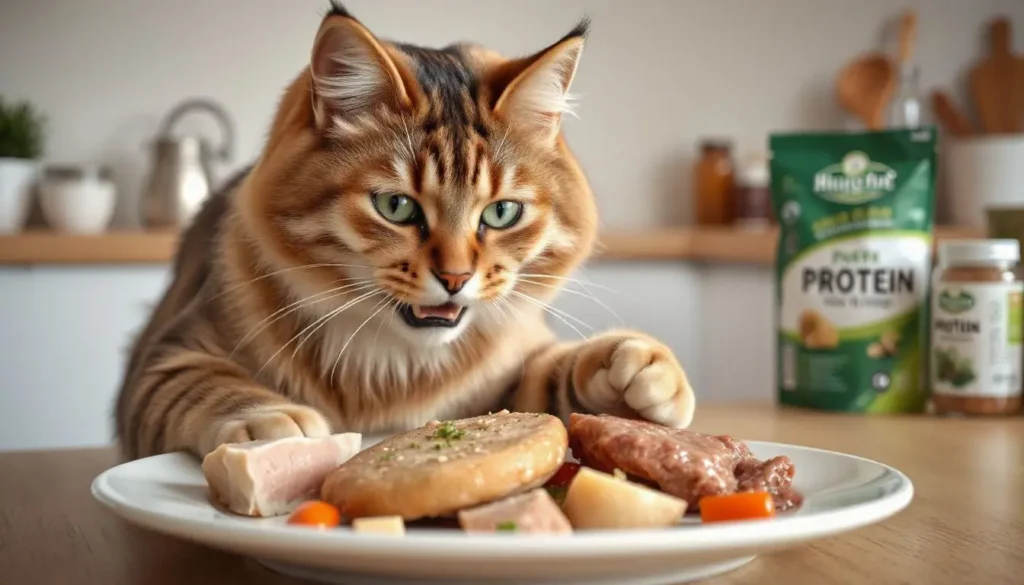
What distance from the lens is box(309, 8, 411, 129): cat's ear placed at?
42.6 inches

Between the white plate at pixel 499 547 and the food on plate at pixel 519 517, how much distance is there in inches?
0.9

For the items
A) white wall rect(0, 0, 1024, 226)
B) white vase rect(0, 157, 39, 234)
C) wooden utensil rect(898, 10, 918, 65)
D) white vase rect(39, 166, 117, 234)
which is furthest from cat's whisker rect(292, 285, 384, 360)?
wooden utensil rect(898, 10, 918, 65)

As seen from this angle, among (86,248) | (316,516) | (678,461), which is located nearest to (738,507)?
(678,461)

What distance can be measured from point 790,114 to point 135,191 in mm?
2178

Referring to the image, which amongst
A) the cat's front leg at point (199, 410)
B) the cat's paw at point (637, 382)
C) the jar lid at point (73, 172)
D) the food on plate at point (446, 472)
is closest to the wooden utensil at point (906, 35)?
the jar lid at point (73, 172)

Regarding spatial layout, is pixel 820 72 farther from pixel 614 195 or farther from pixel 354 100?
pixel 354 100

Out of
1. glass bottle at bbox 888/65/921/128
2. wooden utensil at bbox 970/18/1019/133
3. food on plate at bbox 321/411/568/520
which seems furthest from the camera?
wooden utensil at bbox 970/18/1019/133

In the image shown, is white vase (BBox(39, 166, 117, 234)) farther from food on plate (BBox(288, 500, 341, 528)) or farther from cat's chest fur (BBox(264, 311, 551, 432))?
food on plate (BBox(288, 500, 341, 528))

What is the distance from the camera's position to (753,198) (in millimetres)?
3355

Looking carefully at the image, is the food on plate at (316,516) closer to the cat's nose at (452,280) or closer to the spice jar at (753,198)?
the cat's nose at (452,280)

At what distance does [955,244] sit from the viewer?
5.08ft

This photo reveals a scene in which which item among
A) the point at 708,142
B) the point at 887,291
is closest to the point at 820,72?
the point at 708,142

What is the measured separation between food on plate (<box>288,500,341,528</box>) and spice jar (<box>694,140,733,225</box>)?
288 cm

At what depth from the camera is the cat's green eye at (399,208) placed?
109 cm
